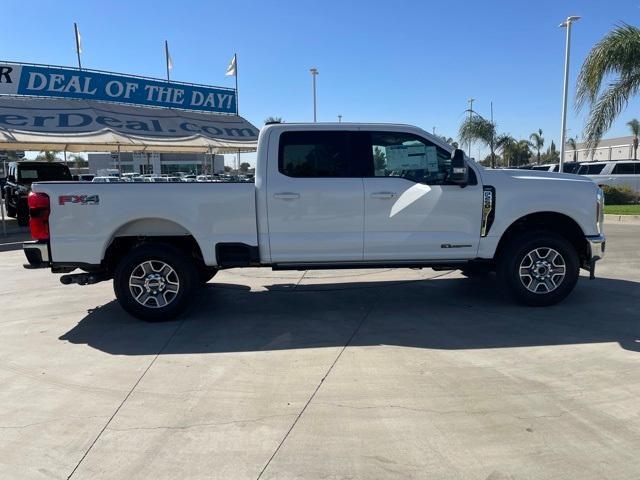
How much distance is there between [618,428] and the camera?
339 cm

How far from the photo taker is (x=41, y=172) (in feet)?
55.4

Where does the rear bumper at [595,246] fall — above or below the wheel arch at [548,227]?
below

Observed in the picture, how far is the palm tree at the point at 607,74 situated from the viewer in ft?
47.7

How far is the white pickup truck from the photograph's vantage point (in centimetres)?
562

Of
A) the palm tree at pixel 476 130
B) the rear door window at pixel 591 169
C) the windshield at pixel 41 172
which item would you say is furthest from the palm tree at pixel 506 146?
the windshield at pixel 41 172

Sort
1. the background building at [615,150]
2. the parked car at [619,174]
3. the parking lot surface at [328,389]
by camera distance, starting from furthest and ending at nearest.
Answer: the background building at [615,150] → the parked car at [619,174] → the parking lot surface at [328,389]

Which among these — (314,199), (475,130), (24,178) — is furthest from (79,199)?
(475,130)

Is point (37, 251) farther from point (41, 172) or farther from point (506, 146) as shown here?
point (506, 146)

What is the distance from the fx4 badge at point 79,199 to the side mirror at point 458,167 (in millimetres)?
3878

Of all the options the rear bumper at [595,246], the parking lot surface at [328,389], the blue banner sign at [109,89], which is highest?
the blue banner sign at [109,89]

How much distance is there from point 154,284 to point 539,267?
4.49 m

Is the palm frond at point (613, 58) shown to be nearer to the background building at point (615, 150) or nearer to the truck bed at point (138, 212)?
the truck bed at point (138, 212)

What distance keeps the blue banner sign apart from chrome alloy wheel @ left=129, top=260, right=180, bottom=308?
61.4 feet

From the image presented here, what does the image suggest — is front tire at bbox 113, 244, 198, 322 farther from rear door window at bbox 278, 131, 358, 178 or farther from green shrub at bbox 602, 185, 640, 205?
green shrub at bbox 602, 185, 640, 205
